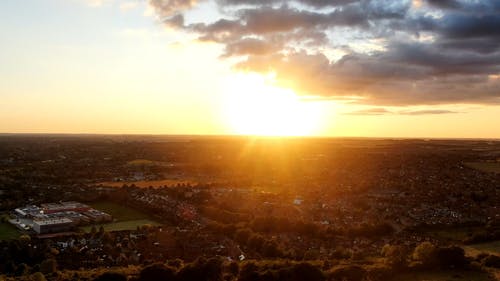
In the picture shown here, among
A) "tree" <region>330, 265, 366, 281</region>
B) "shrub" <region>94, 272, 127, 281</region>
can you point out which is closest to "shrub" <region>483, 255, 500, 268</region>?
"tree" <region>330, 265, 366, 281</region>

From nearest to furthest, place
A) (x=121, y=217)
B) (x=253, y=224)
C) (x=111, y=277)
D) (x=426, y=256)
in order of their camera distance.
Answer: (x=111, y=277)
(x=426, y=256)
(x=253, y=224)
(x=121, y=217)

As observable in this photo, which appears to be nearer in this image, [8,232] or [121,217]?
[8,232]

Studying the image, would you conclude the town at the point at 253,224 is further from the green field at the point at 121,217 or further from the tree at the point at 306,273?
the tree at the point at 306,273

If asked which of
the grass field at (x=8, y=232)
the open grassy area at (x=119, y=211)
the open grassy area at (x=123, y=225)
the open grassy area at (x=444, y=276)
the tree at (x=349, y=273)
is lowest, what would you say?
the grass field at (x=8, y=232)

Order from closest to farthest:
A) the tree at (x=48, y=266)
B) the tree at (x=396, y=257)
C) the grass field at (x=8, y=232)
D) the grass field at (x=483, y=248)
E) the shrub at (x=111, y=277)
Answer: the shrub at (x=111, y=277) < the tree at (x=396, y=257) < the tree at (x=48, y=266) < the grass field at (x=483, y=248) < the grass field at (x=8, y=232)

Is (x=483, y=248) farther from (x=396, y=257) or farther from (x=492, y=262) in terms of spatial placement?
(x=396, y=257)

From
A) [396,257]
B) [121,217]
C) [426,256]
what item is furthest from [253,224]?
[426,256]

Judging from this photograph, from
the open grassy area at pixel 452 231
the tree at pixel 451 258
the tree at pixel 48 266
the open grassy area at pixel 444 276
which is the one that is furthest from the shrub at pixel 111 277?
the open grassy area at pixel 452 231
